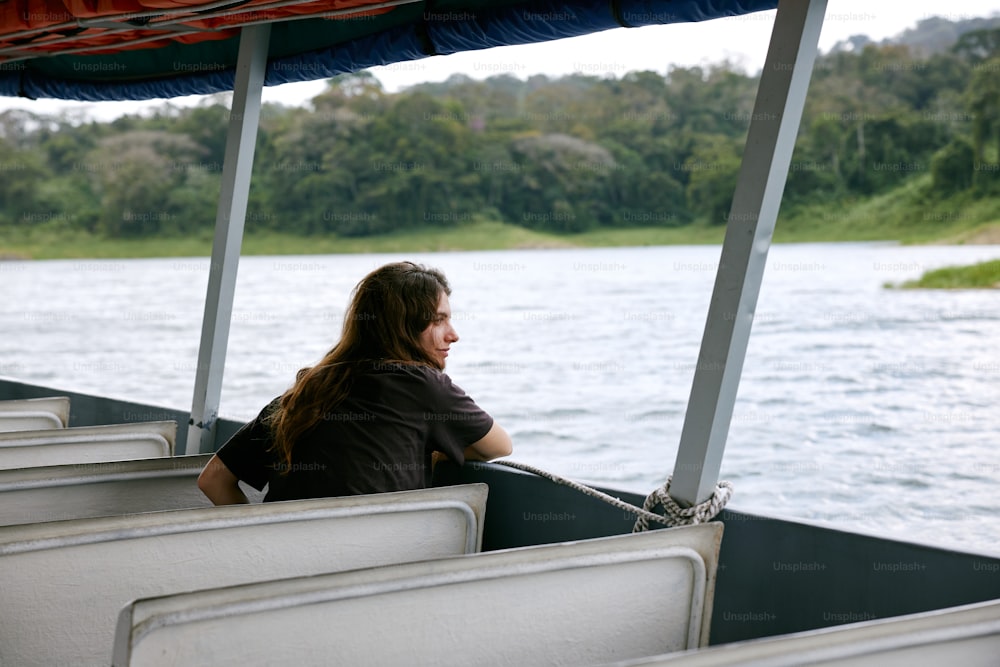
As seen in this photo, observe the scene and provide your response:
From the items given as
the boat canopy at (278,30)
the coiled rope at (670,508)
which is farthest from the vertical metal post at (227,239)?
the coiled rope at (670,508)

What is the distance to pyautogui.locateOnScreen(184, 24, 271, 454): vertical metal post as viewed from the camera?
3.30 metres

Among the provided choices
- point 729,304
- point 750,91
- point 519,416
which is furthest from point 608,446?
point 729,304

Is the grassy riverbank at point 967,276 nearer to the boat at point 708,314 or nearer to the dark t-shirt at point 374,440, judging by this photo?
the boat at point 708,314

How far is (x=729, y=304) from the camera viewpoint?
1.98m

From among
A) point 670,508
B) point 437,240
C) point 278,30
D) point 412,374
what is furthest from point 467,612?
point 437,240

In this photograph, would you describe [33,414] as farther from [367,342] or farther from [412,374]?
[412,374]

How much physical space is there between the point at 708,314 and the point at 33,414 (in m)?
2.12

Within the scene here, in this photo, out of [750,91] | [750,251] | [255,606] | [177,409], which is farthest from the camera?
[750,91]

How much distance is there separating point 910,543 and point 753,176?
0.73 m

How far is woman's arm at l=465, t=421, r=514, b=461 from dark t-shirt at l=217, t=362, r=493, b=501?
25 millimetres

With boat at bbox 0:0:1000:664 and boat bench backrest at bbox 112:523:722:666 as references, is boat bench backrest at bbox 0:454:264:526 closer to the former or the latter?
boat at bbox 0:0:1000:664

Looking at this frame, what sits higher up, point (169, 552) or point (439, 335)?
point (439, 335)

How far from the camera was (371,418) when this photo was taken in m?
2.16

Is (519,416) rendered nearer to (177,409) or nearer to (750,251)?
(177,409)
